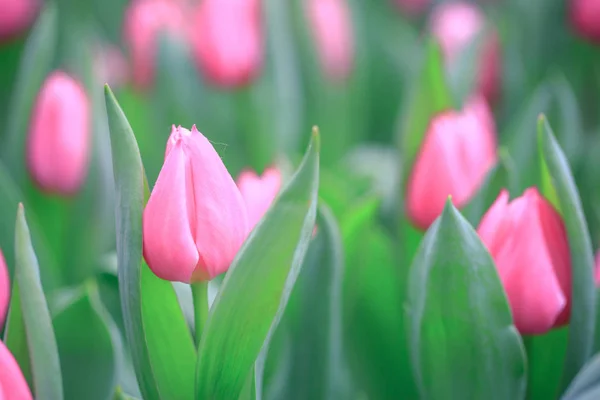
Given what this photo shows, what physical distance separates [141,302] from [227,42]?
0.46 m

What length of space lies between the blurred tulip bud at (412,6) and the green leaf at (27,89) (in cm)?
63

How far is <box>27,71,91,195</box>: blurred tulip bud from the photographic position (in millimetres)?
624

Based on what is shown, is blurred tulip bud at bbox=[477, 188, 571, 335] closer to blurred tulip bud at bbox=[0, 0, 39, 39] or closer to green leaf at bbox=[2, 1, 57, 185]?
green leaf at bbox=[2, 1, 57, 185]

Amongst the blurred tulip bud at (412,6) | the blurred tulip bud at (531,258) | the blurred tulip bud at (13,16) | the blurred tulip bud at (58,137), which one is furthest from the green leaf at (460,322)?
the blurred tulip bud at (412,6)

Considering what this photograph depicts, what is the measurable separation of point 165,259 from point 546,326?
0.22 metres

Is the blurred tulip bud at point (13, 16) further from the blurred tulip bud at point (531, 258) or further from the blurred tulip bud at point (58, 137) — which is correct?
the blurred tulip bud at point (531, 258)

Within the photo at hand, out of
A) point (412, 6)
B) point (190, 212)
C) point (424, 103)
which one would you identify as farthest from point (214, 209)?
point (412, 6)

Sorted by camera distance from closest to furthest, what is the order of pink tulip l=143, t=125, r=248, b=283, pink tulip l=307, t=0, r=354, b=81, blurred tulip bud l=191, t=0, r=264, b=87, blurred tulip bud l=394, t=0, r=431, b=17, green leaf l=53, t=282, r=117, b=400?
1. pink tulip l=143, t=125, r=248, b=283
2. green leaf l=53, t=282, r=117, b=400
3. blurred tulip bud l=191, t=0, r=264, b=87
4. pink tulip l=307, t=0, r=354, b=81
5. blurred tulip bud l=394, t=0, r=431, b=17

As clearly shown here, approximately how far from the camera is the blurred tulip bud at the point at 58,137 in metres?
0.62

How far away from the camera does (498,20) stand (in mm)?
1006

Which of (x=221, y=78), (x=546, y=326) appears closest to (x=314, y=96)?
(x=221, y=78)

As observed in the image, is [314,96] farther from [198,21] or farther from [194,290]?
[194,290]

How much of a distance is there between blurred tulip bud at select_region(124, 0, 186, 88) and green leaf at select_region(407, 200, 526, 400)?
19.8 inches

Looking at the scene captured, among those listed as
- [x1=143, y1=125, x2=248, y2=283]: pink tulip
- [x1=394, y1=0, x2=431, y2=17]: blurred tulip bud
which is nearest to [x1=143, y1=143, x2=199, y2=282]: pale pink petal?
[x1=143, y1=125, x2=248, y2=283]: pink tulip
